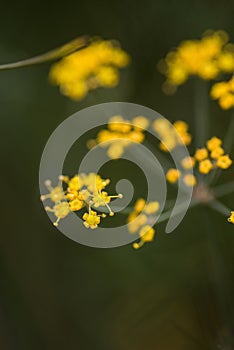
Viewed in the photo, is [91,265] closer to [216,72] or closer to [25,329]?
[25,329]

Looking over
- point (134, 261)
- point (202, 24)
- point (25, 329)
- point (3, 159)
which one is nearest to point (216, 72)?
point (202, 24)

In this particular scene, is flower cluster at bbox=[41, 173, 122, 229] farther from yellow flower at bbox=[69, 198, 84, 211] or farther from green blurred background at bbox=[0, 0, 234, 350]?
green blurred background at bbox=[0, 0, 234, 350]

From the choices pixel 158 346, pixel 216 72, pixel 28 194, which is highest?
pixel 28 194

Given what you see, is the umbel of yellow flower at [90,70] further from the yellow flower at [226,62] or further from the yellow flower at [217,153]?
the yellow flower at [217,153]

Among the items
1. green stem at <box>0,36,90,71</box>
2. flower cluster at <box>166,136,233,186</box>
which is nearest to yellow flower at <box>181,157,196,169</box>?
flower cluster at <box>166,136,233,186</box>

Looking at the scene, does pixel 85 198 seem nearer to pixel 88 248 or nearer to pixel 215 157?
pixel 215 157

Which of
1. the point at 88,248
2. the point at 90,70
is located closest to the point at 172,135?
the point at 90,70
